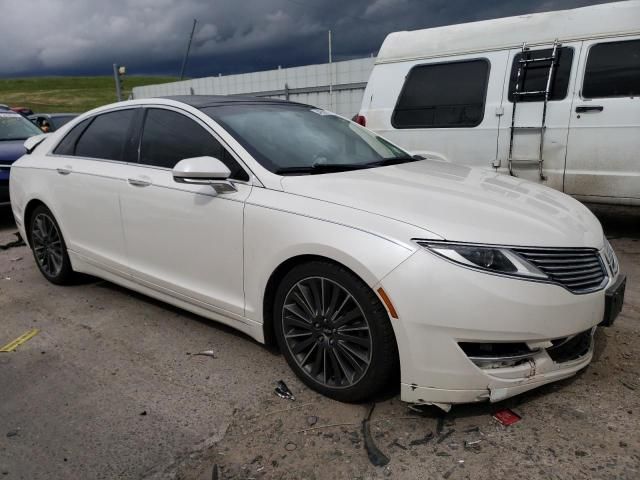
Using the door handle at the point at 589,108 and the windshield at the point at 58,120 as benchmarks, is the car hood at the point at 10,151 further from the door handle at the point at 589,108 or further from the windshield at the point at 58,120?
the door handle at the point at 589,108

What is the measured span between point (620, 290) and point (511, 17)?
431 cm

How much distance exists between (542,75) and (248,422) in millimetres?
4800

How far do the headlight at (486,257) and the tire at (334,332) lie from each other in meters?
0.37

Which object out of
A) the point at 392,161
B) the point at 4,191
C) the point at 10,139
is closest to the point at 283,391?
the point at 392,161

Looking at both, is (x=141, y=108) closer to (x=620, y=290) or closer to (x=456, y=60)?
(x=620, y=290)

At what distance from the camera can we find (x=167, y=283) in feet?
11.4

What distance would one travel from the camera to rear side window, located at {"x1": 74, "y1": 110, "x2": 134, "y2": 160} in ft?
12.8

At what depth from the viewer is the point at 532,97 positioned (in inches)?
224

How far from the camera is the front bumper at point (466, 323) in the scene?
7.41 feet

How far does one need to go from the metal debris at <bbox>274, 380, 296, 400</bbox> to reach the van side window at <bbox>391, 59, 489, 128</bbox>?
423 centimetres

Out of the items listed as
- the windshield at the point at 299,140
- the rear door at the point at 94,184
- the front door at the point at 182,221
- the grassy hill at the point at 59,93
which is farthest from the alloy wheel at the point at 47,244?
the grassy hill at the point at 59,93

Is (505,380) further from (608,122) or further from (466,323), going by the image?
(608,122)

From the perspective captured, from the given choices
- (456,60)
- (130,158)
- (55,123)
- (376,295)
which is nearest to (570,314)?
(376,295)

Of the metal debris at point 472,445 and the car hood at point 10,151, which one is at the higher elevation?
the car hood at point 10,151
